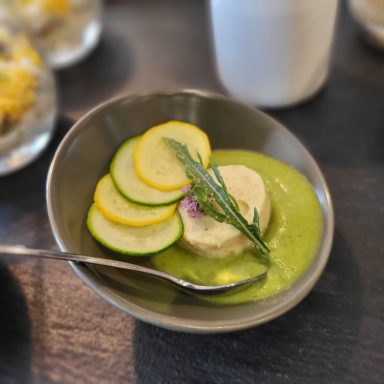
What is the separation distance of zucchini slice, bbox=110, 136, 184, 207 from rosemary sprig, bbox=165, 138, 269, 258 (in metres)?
0.05

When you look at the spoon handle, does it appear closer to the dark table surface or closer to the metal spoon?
the metal spoon

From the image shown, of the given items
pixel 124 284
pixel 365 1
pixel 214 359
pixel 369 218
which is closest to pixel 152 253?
pixel 124 284

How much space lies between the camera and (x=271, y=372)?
0.88m

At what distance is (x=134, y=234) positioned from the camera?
0.91 m

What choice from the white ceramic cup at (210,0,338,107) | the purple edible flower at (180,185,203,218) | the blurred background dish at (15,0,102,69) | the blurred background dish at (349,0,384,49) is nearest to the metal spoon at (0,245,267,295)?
the purple edible flower at (180,185,203,218)

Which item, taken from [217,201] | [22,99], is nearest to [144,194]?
[217,201]

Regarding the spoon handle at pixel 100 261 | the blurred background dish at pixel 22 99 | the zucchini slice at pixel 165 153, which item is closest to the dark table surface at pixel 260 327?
the blurred background dish at pixel 22 99

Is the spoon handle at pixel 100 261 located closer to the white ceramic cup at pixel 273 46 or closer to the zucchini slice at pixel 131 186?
the zucchini slice at pixel 131 186

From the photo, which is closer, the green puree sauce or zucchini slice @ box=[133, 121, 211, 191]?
the green puree sauce

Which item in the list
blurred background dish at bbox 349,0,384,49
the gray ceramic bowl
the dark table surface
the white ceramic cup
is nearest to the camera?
the gray ceramic bowl

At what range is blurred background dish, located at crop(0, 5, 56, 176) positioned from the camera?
117 cm

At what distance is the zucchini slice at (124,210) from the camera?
2.99ft

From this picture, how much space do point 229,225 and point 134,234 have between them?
0.16 meters

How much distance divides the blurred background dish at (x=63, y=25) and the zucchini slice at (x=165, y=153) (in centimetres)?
51
